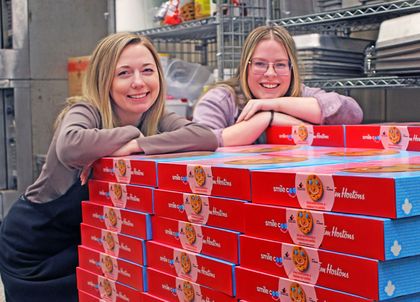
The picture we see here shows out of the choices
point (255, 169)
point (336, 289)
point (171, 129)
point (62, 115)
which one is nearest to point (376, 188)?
point (336, 289)

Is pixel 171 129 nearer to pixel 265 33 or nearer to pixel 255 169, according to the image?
pixel 265 33

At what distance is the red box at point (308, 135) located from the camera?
6.23 feet

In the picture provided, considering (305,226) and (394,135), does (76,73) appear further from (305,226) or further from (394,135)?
(305,226)

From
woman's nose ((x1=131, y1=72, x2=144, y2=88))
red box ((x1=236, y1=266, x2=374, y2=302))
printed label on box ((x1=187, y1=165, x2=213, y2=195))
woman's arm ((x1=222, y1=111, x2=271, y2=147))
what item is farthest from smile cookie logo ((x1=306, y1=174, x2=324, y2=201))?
woman's arm ((x1=222, y1=111, x2=271, y2=147))

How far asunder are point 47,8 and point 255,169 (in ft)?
13.4

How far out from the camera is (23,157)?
15.9 ft

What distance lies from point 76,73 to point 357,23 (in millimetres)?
2137

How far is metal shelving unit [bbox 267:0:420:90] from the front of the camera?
2686mm

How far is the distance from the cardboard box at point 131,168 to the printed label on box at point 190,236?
0.49ft

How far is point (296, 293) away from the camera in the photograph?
Answer: 3.58 ft

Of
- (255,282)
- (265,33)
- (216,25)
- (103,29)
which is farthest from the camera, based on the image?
(103,29)

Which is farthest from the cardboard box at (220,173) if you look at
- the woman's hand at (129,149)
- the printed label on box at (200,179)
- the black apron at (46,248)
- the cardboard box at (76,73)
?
the cardboard box at (76,73)

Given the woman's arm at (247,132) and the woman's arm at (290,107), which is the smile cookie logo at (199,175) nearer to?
the woman's arm at (247,132)

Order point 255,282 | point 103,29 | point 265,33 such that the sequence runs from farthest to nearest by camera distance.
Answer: point 103,29 < point 265,33 < point 255,282
